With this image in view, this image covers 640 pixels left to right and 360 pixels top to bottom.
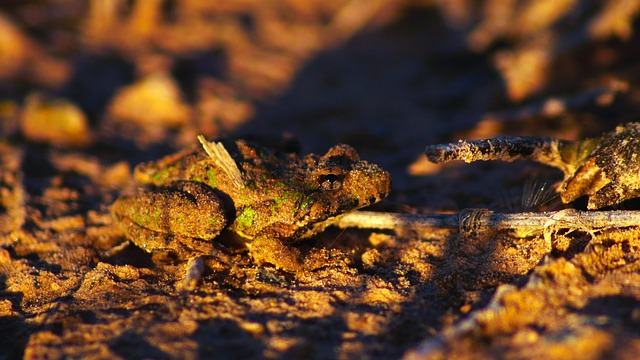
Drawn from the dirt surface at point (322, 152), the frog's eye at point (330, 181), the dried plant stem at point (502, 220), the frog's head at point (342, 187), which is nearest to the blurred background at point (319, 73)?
the dirt surface at point (322, 152)

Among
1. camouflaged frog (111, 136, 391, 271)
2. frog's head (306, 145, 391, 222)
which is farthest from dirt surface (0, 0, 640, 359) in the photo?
frog's head (306, 145, 391, 222)

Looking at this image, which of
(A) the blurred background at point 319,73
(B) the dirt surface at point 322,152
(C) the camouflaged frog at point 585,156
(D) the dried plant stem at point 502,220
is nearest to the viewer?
(B) the dirt surface at point 322,152

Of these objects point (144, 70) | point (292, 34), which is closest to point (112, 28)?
point (144, 70)

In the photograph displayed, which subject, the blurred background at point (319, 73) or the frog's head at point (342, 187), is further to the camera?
the blurred background at point (319, 73)

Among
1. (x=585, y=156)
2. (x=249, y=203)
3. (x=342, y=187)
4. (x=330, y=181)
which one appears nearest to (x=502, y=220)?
(x=585, y=156)

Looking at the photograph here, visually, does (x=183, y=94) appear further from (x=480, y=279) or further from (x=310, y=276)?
(x=480, y=279)

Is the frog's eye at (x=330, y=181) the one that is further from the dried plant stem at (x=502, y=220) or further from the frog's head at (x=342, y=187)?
the dried plant stem at (x=502, y=220)
